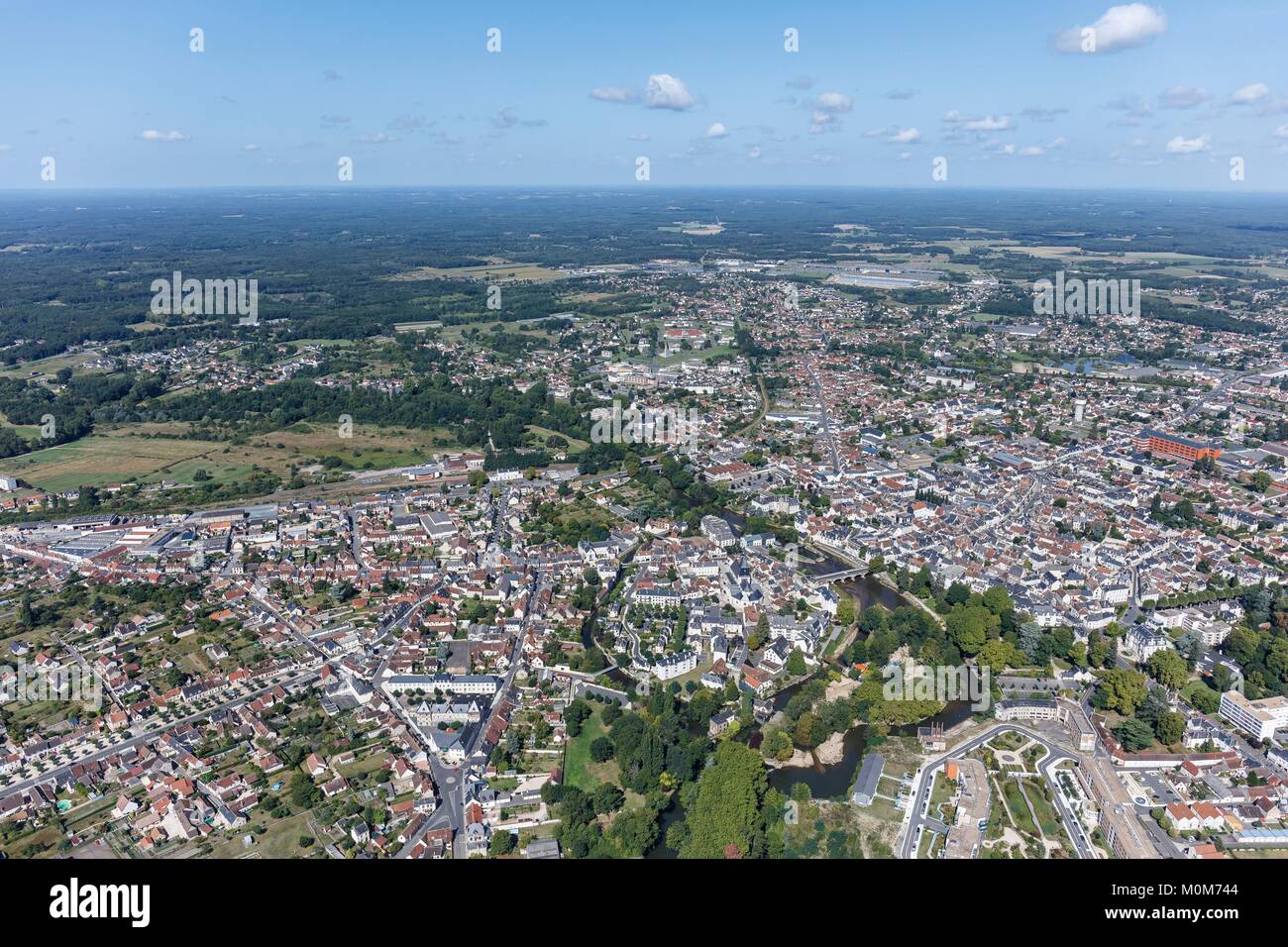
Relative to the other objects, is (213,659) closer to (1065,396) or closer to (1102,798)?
(1102,798)

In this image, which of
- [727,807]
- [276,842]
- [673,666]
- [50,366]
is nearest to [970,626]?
[673,666]

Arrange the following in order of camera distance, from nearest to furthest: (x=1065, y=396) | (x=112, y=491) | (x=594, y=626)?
(x=594, y=626), (x=112, y=491), (x=1065, y=396)

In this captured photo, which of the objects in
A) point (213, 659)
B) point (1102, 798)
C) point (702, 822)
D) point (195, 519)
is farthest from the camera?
point (195, 519)

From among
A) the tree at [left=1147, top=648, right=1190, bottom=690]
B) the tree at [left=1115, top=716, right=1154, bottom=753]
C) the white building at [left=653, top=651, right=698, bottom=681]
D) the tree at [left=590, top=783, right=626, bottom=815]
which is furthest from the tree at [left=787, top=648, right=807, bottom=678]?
the tree at [left=1147, top=648, right=1190, bottom=690]

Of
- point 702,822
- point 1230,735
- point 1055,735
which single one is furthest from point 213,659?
point 1230,735

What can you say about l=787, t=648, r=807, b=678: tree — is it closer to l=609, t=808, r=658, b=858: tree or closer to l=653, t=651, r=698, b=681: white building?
l=653, t=651, r=698, b=681: white building
